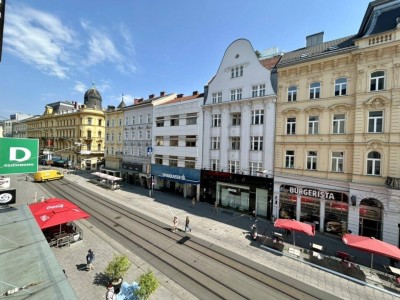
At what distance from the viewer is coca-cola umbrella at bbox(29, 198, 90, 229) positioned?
14312 millimetres

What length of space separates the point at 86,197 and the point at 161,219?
14460 millimetres

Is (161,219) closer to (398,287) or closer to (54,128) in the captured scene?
(398,287)

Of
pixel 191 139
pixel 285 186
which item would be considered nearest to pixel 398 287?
pixel 285 186

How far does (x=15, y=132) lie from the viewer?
315 feet

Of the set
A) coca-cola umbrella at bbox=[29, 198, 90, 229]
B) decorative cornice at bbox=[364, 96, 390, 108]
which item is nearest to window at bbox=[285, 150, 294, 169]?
decorative cornice at bbox=[364, 96, 390, 108]

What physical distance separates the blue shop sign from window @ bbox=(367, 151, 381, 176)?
19.5m

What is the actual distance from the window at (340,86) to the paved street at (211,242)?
13.9 m

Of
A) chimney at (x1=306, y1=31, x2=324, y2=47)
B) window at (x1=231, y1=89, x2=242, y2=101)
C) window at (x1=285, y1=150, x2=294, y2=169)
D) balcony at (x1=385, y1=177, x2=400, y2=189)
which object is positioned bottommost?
balcony at (x1=385, y1=177, x2=400, y2=189)

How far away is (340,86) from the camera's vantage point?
2000 cm

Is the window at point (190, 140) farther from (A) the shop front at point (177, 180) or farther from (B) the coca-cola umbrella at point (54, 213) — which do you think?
(B) the coca-cola umbrella at point (54, 213)

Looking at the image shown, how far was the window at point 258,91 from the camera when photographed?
82.1 ft

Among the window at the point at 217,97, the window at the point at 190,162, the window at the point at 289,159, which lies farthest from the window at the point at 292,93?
the window at the point at 190,162

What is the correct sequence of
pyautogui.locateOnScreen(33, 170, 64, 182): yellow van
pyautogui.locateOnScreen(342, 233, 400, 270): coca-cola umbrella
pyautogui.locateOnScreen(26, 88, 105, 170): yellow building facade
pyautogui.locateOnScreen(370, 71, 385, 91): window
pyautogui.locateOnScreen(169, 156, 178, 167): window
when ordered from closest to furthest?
pyautogui.locateOnScreen(342, 233, 400, 270): coca-cola umbrella < pyautogui.locateOnScreen(370, 71, 385, 91): window < pyautogui.locateOnScreen(169, 156, 178, 167): window < pyautogui.locateOnScreen(33, 170, 64, 182): yellow van < pyautogui.locateOnScreen(26, 88, 105, 170): yellow building facade

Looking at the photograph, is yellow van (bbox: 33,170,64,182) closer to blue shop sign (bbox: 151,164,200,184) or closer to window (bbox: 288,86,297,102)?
blue shop sign (bbox: 151,164,200,184)
